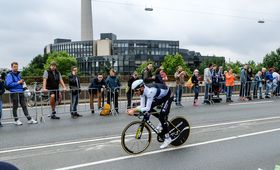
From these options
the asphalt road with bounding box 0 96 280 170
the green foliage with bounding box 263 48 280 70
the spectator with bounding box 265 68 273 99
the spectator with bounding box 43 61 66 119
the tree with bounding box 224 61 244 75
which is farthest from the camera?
the tree with bounding box 224 61 244 75

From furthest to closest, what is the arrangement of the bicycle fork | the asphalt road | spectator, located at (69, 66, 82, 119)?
1. spectator, located at (69, 66, 82, 119)
2. the bicycle fork
3. the asphalt road

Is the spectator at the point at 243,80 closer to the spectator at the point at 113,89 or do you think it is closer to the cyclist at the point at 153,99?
the spectator at the point at 113,89

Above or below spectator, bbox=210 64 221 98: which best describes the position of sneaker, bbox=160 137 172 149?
below

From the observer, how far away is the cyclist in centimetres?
723

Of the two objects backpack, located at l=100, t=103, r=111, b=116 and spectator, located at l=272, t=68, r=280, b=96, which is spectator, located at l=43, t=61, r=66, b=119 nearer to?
backpack, located at l=100, t=103, r=111, b=116

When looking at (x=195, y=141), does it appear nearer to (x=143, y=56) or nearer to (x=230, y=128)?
(x=230, y=128)

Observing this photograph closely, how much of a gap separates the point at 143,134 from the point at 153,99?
794 mm

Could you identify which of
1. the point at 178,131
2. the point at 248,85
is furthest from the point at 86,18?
the point at 178,131

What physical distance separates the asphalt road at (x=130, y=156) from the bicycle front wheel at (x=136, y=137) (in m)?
0.18

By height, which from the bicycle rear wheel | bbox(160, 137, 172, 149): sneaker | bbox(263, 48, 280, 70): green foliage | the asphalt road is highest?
bbox(263, 48, 280, 70): green foliage

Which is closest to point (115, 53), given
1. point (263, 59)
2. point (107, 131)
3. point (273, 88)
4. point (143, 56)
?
point (143, 56)

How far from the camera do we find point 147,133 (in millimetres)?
7602

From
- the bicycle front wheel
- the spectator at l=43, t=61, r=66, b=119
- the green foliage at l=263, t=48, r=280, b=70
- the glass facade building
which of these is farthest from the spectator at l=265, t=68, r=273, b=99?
the glass facade building

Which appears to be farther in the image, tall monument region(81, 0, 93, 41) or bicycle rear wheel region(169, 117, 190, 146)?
tall monument region(81, 0, 93, 41)
